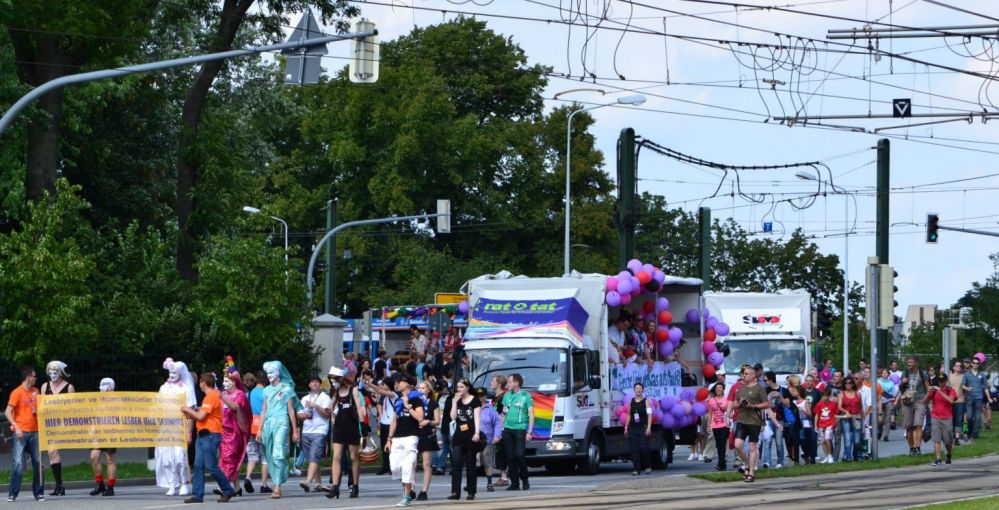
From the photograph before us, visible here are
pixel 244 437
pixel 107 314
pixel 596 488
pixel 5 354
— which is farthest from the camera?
pixel 107 314

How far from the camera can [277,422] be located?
1994 centimetres

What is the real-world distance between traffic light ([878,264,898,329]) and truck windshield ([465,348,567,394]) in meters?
5.43

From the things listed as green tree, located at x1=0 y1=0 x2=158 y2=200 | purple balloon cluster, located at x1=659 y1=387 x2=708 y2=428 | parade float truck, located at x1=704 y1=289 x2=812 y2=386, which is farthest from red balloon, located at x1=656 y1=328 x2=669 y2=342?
green tree, located at x1=0 y1=0 x2=158 y2=200

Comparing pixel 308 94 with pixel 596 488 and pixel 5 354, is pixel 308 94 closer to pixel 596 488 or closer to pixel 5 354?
pixel 5 354

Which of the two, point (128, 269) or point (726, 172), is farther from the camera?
point (726, 172)

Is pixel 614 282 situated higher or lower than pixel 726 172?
lower

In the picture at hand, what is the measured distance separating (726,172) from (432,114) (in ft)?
71.8

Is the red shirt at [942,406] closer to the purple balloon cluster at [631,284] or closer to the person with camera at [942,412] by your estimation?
the person with camera at [942,412]

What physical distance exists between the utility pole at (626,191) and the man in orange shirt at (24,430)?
16.7 m

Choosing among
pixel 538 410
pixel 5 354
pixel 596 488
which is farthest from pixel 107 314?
pixel 596 488

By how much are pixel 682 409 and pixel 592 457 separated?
2.78 meters

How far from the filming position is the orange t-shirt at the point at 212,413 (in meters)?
19.1

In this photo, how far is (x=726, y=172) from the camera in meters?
37.8

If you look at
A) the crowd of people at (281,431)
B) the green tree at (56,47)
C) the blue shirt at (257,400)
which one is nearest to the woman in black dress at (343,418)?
the crowd of people at (281,431)
